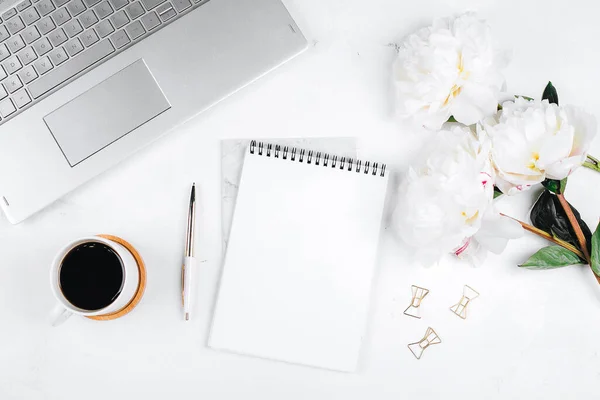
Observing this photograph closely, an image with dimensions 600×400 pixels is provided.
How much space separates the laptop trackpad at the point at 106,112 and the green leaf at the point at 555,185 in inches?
17.5

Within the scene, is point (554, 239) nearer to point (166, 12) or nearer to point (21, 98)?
point (166, 12)

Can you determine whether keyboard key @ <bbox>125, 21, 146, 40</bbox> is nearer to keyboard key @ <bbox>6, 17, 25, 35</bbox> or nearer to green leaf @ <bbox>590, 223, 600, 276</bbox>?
keyboard key @ <bbox>6, 17, 25, 35</bbox>

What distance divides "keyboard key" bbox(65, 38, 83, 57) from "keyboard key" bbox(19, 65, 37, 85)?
0.15 feet

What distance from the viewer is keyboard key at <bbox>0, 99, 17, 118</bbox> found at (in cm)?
59

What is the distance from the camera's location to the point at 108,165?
0.61m

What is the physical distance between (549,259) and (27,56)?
64 cm

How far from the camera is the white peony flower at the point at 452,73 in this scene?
555 millimetres

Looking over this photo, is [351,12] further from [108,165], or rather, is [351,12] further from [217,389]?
[217,389]

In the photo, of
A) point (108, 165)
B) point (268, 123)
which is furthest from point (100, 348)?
point (268, 123)

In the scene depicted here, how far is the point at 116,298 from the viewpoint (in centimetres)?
55

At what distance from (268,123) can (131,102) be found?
0.53ft

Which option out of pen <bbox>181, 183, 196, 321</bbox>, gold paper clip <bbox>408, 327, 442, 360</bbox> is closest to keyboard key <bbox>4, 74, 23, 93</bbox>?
pen <bbox>181, 183, 196, 321</bbox>

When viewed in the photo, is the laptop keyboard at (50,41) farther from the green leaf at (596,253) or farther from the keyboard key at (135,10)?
the green leaf at (596,253)

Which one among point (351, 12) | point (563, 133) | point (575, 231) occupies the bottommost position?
point (575, 231)
